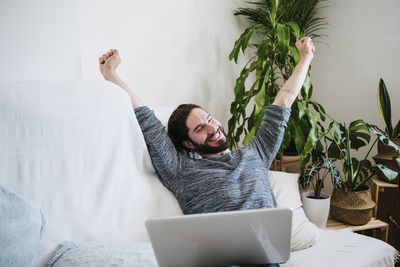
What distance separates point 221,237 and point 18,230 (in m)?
0.52

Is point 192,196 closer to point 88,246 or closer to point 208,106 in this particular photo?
point 88,246

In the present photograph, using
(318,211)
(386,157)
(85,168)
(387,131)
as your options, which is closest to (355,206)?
(318,211)

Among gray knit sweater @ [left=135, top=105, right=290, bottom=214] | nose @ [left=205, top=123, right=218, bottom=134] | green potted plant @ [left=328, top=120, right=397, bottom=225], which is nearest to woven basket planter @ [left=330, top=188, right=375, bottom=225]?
green potted plant @ [left=328, top=120, right=397, bottom=225]

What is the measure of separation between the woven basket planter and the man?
0.61m

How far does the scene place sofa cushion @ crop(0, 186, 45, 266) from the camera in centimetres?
77

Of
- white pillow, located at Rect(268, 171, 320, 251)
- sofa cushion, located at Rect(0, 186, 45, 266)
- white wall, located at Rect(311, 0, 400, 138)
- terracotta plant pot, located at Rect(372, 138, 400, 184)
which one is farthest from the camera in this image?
white wall, located at Rect(311, 0, 400, 138)

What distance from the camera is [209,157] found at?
132cm

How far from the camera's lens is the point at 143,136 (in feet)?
4.20

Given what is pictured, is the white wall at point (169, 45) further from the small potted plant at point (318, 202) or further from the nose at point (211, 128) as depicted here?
the small potted plant at point (318, 202)

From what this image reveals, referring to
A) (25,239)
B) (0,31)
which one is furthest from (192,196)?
(0,31)

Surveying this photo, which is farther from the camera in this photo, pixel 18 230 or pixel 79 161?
pixel 79 161

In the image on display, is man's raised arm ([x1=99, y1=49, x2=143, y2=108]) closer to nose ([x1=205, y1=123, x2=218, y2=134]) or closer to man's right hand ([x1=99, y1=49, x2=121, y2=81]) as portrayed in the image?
man's right hand ([x1=99, y1=49, x2=121, y2=81])

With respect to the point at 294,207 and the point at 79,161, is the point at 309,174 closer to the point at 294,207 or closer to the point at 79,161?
the point at 294,207

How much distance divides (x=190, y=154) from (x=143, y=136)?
0.21 meters
